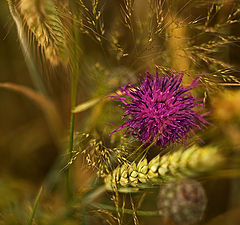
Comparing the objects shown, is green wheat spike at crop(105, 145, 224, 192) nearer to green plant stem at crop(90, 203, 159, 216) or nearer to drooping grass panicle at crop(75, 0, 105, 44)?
green plant stem at crop(90, 203, 159, 216)

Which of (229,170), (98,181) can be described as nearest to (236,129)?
(229,170)

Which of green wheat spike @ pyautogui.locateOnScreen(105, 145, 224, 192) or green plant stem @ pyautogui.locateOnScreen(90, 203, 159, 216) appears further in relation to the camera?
green plant stem @ pyautogui.locateOnScreen(90, 203, 159, 216)

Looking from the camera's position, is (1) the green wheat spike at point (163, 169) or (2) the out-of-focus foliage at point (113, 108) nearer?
(1) the green wheat spike at point (163, 169)

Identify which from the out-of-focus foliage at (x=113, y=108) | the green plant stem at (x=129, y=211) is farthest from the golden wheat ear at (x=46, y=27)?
the green plant stem at (x=129, y=211)

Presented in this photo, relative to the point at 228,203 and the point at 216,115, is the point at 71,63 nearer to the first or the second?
the point at 216,115

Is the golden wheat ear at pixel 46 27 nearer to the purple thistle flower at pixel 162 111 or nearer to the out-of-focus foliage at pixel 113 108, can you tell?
the out-of-focus foliage at pixel 113 108

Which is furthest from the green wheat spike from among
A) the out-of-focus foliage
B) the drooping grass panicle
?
the drooping grass panicle
